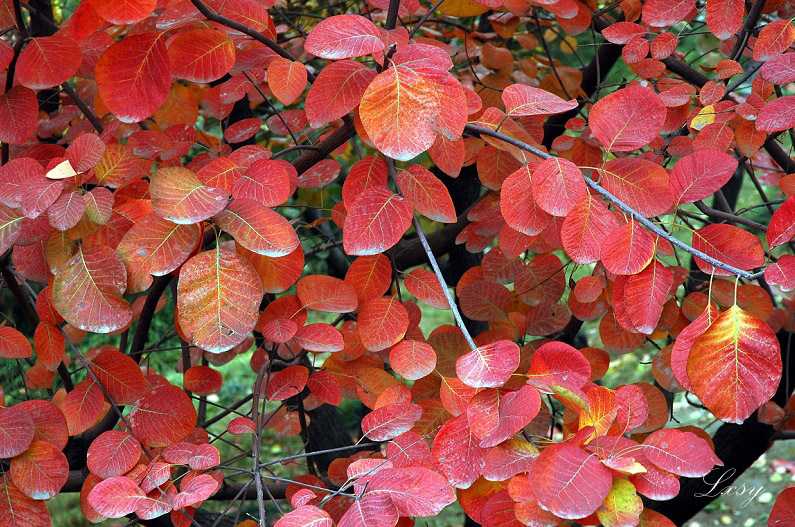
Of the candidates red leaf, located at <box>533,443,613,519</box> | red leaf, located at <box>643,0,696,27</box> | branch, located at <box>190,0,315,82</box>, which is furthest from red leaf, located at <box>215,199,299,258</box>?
red leaf, located at <box>643,0,696,27</box>

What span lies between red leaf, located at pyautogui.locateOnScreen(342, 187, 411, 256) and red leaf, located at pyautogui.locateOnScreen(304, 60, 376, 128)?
0.38 feet

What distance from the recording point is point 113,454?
1.06 m

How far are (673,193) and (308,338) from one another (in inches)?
21.6

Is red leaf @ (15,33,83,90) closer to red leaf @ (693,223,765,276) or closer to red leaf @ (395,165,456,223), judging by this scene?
red leaf @ (395,165,456,223)

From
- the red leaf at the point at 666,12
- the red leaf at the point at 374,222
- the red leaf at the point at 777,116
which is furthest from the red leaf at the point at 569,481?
the red leaf at the point at 666,12

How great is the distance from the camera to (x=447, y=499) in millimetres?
792

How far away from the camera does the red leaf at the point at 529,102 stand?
973 mm

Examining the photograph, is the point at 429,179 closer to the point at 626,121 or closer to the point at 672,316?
the point at 626,121

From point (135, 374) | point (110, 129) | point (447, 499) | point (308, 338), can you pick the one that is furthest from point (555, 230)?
point (110, 129)

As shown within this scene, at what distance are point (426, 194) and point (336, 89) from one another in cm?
20

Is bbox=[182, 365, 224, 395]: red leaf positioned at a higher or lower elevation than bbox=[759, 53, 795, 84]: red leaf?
lower

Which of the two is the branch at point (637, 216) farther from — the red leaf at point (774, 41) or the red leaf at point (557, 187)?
the red leaf at point (774, 41)

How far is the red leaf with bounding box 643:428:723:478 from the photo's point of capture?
84cm

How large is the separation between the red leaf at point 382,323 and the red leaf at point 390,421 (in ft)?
0.32
